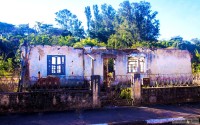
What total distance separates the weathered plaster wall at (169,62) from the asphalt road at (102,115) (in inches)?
284

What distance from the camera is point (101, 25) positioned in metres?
61.6

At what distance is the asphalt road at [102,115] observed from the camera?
10.3 m

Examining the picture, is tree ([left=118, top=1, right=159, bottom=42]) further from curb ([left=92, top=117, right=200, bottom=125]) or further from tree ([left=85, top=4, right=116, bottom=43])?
curb ([left=92, top=117, right=200, bottom=125])

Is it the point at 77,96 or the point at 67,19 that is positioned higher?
the point at 67,19

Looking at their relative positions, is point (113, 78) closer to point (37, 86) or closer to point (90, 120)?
point (37, 86)

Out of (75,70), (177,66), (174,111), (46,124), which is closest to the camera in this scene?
(46,124)

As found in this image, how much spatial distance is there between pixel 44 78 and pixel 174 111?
863 cm

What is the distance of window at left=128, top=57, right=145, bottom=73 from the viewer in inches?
792

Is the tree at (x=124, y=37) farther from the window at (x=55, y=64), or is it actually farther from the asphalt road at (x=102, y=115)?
the asphalt road at (x=102, y=115)

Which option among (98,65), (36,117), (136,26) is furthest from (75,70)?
(136,26)

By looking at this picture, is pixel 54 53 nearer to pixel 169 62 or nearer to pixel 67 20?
pixel 169 62

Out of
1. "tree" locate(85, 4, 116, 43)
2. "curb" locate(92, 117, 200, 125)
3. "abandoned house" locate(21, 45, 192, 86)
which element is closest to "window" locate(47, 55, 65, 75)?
"abandoned house" locate(21, 45, 192, 86)

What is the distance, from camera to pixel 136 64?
66.6ft

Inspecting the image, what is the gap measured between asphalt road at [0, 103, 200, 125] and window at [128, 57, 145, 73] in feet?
22.8
